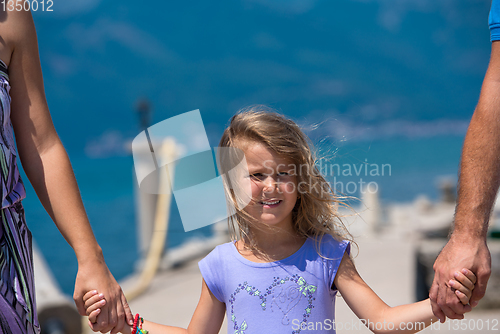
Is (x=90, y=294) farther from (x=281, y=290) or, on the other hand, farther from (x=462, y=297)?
(x=462, y=297)

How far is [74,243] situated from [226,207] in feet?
2.26

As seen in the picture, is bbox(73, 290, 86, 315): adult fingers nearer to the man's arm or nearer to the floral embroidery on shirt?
the floral embroidery on shirt

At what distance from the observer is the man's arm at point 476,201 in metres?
1.53

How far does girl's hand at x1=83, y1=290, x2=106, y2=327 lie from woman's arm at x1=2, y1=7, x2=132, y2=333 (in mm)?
17

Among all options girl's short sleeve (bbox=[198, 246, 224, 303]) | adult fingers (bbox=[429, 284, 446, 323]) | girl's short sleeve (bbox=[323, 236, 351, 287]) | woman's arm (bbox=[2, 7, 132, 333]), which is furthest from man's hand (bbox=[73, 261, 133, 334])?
adult fingers (bbox=[429, 284, 446, 323])

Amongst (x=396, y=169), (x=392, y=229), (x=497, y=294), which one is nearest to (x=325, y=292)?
(x=497, y=294)

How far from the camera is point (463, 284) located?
1517 millimetres

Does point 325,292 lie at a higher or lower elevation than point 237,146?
lower

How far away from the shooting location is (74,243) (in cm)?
144

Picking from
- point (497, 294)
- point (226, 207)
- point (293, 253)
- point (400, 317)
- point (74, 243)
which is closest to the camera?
point (74, 243)

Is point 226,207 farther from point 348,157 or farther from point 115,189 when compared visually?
point 115,189

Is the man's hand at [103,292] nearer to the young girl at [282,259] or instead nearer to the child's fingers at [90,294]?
the child's fingers at [90,294]

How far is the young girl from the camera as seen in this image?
1645 mm

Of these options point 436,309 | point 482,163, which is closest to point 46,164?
point 436,309
